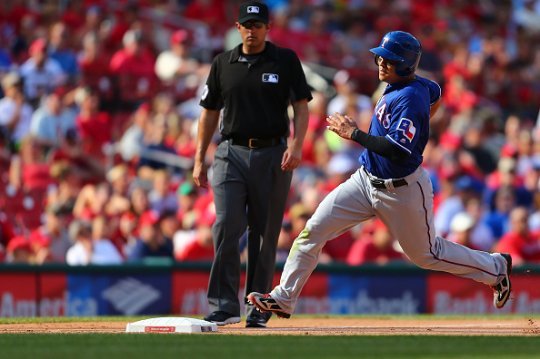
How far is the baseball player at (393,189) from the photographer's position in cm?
852

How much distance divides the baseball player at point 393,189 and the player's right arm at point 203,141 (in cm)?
100

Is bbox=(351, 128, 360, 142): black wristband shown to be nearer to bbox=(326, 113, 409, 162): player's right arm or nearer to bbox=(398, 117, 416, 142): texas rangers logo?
bbox=(326, 113, 409, 162): player's right arm

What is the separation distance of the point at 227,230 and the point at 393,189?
1312 millimetres

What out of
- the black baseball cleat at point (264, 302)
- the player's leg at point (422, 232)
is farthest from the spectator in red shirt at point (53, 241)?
the player's leg at point (422, 232)

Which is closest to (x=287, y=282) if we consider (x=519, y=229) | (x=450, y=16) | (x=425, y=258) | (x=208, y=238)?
(x=425, y=258)

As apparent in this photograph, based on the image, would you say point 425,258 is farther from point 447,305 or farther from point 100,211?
point 100,211

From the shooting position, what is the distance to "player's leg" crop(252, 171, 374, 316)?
349 inches

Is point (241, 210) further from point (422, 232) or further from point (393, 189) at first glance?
point (422, 232)

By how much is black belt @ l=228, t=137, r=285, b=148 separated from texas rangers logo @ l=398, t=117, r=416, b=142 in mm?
1226

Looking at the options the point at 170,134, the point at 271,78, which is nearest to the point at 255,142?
the point at 271,78

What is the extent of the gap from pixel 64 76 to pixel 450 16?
950 centimetres

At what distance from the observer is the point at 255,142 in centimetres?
930

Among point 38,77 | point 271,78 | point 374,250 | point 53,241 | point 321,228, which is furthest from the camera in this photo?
point 38,77

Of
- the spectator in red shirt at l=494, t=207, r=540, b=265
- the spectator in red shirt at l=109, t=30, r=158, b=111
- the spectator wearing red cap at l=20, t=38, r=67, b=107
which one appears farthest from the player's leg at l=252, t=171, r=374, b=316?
the spectator in red shirt at l=109, t=30, r=158, b=111
